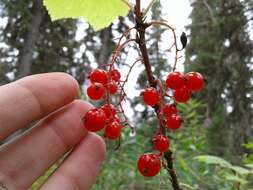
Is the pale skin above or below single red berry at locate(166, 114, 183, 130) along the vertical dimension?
below

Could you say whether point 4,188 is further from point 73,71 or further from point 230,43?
point 73,71

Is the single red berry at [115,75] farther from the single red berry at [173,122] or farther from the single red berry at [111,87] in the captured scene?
the single red berry at [173,122]

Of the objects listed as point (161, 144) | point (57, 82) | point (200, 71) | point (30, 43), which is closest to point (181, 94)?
point (161, 144)

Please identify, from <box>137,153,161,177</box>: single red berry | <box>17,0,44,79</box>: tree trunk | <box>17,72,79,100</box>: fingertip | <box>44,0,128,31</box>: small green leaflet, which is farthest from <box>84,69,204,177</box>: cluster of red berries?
<box>17,0,44,79</box>: tree trunk

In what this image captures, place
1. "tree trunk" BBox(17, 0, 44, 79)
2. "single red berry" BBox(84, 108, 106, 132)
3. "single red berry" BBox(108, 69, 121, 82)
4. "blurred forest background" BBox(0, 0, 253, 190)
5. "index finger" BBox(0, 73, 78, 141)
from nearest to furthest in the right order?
"single red berry" BBox(84, 108, 106, 132) → "single red berry" BBox(108, 69, 121, 82) → "index finger" BBox(0, 73, 78, 141) → "blurred forest background" BBox(0, 0, 253, 190) → "tree trunk" BBox(17, 0, 44, 79)

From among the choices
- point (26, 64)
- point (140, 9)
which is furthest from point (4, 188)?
point (26, 64)

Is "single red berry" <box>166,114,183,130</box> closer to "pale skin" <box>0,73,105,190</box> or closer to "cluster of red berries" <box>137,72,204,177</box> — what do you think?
"cluster of red berries" <box>137,72,204,177</box>

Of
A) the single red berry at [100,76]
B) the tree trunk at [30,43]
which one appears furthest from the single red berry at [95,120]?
the tree trunk at [30,43]
